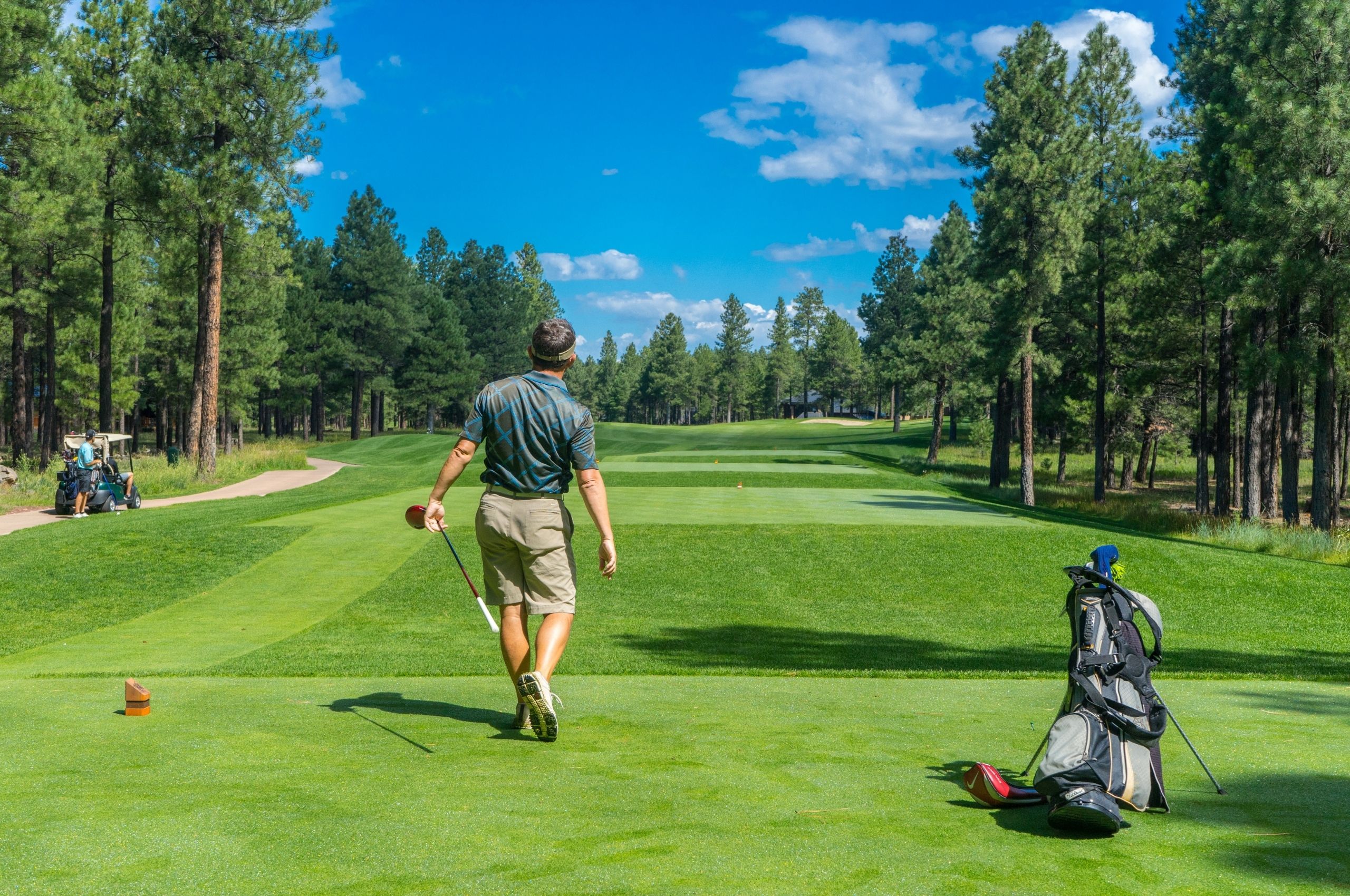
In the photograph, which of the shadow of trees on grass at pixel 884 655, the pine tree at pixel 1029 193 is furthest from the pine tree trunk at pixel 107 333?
the pine tree at pixel 1029 193

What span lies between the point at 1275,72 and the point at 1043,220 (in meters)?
10.9

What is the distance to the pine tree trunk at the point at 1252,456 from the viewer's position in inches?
1195

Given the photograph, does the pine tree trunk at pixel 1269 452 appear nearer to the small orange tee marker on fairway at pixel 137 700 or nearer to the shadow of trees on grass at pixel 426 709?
the shadow of trees on grass at pixel 426 709

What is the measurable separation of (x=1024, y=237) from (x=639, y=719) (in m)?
36.0

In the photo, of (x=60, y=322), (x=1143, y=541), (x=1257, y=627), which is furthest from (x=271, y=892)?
(x=60, y=322)

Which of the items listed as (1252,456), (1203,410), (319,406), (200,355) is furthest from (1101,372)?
(319,406)

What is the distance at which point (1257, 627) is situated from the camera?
14.4 meters

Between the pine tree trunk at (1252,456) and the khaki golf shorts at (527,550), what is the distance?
29.9 m

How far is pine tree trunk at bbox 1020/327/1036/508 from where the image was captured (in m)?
38.6

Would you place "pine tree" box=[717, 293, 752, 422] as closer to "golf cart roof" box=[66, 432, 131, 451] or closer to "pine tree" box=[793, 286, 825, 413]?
"pine tree" box=[793, 286, 825, 413]

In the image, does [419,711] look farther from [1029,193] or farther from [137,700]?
[1029,193]

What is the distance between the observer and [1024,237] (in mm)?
37875

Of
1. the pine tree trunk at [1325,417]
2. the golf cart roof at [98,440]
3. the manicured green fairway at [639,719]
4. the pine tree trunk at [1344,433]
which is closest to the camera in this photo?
the manicured green fairway at [639,719]

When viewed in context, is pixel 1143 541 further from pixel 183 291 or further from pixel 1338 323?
pixel 183 291
